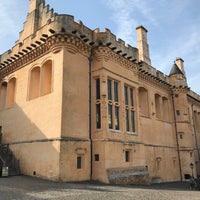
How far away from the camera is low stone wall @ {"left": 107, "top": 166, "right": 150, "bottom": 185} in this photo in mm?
16064

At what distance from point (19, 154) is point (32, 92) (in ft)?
18.0

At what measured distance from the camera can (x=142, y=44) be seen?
30.3 metres

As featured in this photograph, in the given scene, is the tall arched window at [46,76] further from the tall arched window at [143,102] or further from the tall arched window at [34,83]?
the tall arched window at [143,102]

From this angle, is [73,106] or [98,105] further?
[98,105]

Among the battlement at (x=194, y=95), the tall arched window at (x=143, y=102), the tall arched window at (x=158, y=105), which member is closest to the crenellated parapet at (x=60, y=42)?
the tall arched window at (x=143, y=102)

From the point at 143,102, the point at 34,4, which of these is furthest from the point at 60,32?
the point at 143,102

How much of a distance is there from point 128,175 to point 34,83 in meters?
11.5

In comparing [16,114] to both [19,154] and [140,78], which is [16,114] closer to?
[19,154]

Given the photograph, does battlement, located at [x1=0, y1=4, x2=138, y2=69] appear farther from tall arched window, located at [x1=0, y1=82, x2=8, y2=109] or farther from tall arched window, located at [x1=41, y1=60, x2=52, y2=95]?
tall arched window, located at [x1=0, y1=82, x2=8, y2=109]

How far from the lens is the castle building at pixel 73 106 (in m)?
15.8

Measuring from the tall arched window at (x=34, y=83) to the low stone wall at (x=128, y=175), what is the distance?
9.49 m

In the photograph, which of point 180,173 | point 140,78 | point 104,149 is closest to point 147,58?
point 140,78

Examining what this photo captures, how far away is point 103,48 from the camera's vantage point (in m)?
18.4

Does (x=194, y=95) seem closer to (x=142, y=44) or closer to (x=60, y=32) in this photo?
(x=142, y=44)
